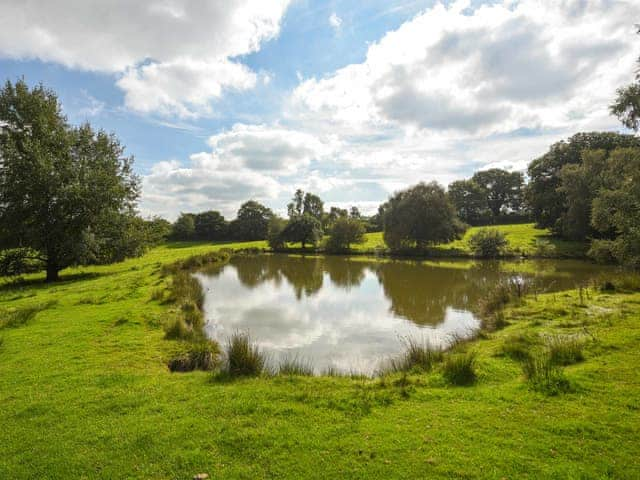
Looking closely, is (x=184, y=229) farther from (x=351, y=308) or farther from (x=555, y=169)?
(x=555, y=169)

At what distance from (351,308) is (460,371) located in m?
8.94

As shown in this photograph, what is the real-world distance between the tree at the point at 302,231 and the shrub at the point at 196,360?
4227cm

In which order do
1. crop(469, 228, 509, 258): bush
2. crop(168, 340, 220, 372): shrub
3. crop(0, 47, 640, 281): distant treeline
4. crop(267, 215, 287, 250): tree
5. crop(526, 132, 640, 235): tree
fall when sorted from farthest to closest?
crop(267, 215, 287, 250): tree < crop(526, 132, 640, 235): tree < crop(469, 228, 509, 258): bush < crop(0, 47, 640, 281): distant treeline < crop(168, 340, 220, 372): shrub

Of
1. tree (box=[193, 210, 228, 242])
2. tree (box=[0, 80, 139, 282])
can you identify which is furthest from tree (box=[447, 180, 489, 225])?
tree (box=[0, 80, 139, 282])

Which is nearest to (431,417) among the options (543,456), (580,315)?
(543,456)

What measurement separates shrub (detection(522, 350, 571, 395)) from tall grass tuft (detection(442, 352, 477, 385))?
2.79 feet

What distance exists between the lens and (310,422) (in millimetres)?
4430

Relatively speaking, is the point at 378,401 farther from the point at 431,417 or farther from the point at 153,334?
the point at 153,334

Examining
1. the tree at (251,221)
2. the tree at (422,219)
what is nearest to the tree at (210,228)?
the tree at (251,221)

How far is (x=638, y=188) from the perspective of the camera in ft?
46.4

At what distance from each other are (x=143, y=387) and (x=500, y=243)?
36845 mm

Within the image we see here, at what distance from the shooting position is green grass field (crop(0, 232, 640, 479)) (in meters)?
3.55

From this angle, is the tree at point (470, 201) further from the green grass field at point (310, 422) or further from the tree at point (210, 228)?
the green grass field at point (310, 422)

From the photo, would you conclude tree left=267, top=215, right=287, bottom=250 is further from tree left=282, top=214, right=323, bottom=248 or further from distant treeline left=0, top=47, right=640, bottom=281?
distant treeline left=0, top=47, right=640, bottom=281
